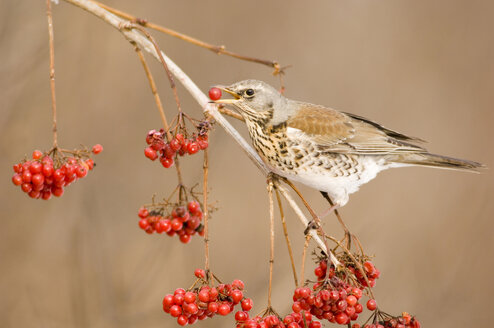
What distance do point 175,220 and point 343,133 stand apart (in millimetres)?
1187

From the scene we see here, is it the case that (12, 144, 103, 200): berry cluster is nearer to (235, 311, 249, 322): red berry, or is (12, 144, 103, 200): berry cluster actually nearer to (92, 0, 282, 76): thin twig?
(92, 0, 282, 76): thin twig

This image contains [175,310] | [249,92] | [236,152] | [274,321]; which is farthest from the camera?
[236,152]

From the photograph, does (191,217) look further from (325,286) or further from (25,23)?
(25,23)

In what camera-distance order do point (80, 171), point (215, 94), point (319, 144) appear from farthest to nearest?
point (319, 144)
point (215, 94)
point (80, 171)

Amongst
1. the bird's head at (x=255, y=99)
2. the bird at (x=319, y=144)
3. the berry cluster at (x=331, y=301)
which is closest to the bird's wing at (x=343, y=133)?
the bird at (x=319, y=144)

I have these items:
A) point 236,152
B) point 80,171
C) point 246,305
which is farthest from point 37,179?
point 236,152

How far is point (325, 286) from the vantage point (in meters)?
1.96

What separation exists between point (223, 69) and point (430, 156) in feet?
7.40

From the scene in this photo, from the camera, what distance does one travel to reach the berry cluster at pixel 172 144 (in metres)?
2.06

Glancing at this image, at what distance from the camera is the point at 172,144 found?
2061 millimetres

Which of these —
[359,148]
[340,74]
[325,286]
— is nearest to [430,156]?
[359,148]

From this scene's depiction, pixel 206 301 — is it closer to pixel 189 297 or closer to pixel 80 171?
pixel 189 297

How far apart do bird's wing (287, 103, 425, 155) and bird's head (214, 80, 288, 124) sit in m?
0.13

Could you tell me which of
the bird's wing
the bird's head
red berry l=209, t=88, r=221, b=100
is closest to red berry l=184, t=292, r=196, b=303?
red berry l=209, t=88, r=221, b=100
